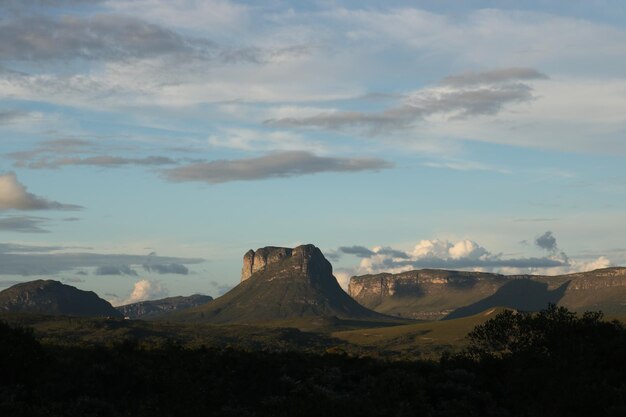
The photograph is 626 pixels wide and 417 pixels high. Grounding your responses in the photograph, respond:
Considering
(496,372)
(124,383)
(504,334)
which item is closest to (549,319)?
(504,334)

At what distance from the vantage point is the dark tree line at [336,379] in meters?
54.9

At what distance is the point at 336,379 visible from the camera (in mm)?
78312

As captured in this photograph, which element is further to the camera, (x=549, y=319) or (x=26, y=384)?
(x=549, y=319)

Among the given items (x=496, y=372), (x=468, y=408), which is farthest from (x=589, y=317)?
(x=468, y=408)

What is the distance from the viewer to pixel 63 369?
7556 centimetres

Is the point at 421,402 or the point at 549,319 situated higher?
the point at 549,319

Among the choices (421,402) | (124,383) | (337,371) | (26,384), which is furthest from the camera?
(337,371)

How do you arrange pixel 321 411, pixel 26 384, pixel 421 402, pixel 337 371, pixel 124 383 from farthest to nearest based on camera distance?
pixel 337 371
pixel 124 383
pixel 26 384
pixel 421 402
pixel 321 411

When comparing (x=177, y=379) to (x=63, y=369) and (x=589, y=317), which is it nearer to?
(x=63, y=369)

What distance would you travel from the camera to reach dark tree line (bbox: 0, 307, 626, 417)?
180 ft

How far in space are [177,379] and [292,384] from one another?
24.6 meters

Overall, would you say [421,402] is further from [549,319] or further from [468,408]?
[549,319]

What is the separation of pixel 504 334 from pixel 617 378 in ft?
52.3

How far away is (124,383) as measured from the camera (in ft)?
243
